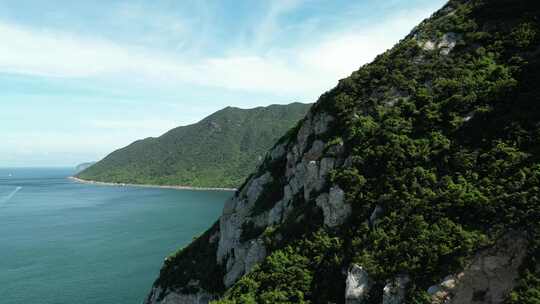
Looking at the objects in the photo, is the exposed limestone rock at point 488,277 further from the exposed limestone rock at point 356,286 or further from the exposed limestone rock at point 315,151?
the exposed limestone rock at point 315,151

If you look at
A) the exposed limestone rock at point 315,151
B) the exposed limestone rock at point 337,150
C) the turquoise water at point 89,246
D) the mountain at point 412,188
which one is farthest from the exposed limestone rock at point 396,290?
the turquoise water at point 89,246

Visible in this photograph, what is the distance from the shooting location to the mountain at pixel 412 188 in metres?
21.7

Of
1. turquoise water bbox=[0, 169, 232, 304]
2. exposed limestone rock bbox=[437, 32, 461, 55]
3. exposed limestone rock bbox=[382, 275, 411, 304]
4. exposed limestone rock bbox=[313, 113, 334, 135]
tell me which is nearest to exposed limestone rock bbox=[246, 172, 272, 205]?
exposed limestone rock bbox=[313, 113, 334, 135]

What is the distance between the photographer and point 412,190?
27.4 metres

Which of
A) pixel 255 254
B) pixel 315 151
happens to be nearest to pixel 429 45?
pixel 315 151

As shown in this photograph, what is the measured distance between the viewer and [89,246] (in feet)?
325

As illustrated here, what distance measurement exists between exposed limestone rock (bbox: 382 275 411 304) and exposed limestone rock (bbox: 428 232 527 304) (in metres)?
1.60

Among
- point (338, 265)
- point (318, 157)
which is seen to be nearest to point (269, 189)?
point (318, 157)

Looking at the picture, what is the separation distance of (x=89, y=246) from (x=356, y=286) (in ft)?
305

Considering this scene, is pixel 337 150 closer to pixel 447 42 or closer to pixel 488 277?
pixel 447 42

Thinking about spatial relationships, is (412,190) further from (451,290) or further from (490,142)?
(451,290)

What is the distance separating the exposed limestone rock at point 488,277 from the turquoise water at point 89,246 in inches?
2212

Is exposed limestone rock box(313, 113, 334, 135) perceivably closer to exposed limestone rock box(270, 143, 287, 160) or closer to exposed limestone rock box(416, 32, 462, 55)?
exposed limestone rock box(270, 143, 287, 160)

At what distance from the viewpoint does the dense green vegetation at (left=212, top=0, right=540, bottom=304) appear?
74.2 feet
